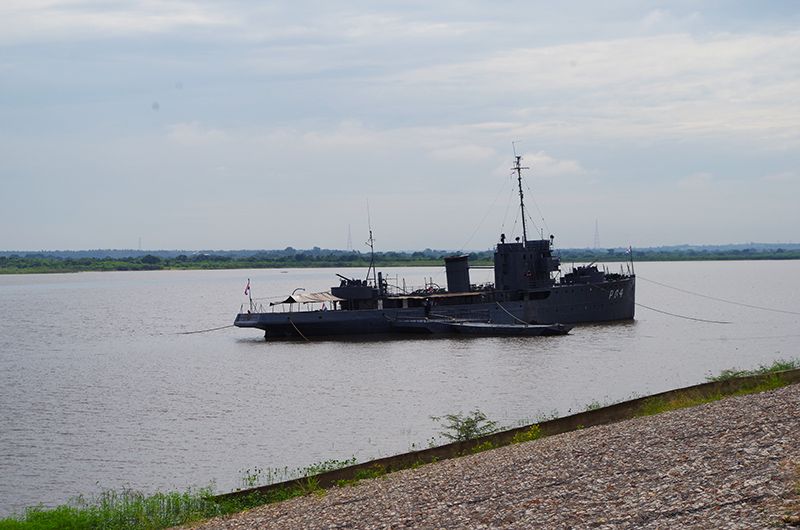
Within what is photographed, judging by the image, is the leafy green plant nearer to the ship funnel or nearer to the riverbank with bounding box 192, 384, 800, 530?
the riverbank with bounding box 192, 384, 800, 530

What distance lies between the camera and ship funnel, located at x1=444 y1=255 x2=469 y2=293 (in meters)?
75.2

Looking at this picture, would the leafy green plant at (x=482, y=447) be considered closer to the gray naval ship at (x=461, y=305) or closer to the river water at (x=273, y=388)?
the river water at (x=273, y=388)

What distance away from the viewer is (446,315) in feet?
234

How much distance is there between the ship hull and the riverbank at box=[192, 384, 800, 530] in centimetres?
5000

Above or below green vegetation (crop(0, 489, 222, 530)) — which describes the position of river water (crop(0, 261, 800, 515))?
below

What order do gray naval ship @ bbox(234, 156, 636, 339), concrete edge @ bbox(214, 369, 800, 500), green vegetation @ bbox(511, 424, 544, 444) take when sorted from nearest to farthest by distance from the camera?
concrete edge @ bbox(214, 369, 800, 500), green vegetation @ bbox(511, 424, 544, 444), gray naval ship @ bbox(234, 156, 636, 339)

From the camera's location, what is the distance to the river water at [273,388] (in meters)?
28.0

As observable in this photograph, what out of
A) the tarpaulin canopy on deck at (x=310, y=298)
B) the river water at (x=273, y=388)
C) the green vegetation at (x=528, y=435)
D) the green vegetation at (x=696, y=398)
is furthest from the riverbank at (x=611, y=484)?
the tarpaulin canopy on deck at (x=310, y=298)

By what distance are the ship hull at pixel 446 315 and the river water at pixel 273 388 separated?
217cm

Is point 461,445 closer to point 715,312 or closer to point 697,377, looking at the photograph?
point 697,377

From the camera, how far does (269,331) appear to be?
237 ft

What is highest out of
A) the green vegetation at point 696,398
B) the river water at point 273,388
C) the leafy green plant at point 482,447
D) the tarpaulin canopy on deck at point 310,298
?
the tarpaulin canopy on deck at point 310,298

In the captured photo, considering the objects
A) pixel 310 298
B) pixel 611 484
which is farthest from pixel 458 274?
pixel 611 484

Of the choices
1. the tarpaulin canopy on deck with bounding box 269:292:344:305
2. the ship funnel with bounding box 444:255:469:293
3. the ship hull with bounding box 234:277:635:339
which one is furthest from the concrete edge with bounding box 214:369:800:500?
the ship funnel with bounding box 444:255:469:293
